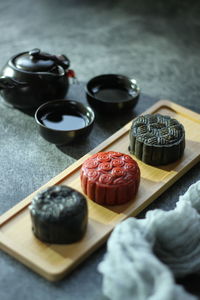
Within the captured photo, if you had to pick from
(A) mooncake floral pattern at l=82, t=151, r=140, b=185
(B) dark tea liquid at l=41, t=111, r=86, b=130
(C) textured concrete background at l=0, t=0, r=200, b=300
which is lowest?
(C) textured concrete background at l=0, t=0, r=200, b=300

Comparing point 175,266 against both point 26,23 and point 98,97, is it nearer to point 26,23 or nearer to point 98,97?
point 98,97

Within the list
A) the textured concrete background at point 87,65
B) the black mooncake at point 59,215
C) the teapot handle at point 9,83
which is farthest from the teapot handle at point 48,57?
the black mooncake at point 59,215

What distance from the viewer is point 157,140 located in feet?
6.19

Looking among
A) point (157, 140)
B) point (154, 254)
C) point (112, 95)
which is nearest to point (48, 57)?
point (112, 95)

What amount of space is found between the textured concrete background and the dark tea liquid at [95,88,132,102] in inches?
3.0

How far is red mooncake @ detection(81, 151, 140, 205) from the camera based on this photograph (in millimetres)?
1706

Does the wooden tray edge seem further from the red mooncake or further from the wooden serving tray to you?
the red mooncake

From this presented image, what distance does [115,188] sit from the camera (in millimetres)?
Result: 1697

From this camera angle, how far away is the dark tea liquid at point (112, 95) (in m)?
2.26

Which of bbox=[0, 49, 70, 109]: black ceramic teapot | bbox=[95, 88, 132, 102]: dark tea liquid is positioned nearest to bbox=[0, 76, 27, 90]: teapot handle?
bbox=[0, 49, 70, 109]: black ceramic teapot

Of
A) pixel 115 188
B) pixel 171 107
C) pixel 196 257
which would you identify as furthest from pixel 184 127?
pixel 196 257

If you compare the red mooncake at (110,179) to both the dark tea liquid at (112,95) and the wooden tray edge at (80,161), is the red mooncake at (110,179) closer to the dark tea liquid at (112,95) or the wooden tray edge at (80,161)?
the wooden tray edge at (80,161)

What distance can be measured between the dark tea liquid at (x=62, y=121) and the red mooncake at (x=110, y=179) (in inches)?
10.9

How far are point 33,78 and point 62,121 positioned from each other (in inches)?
8.1
